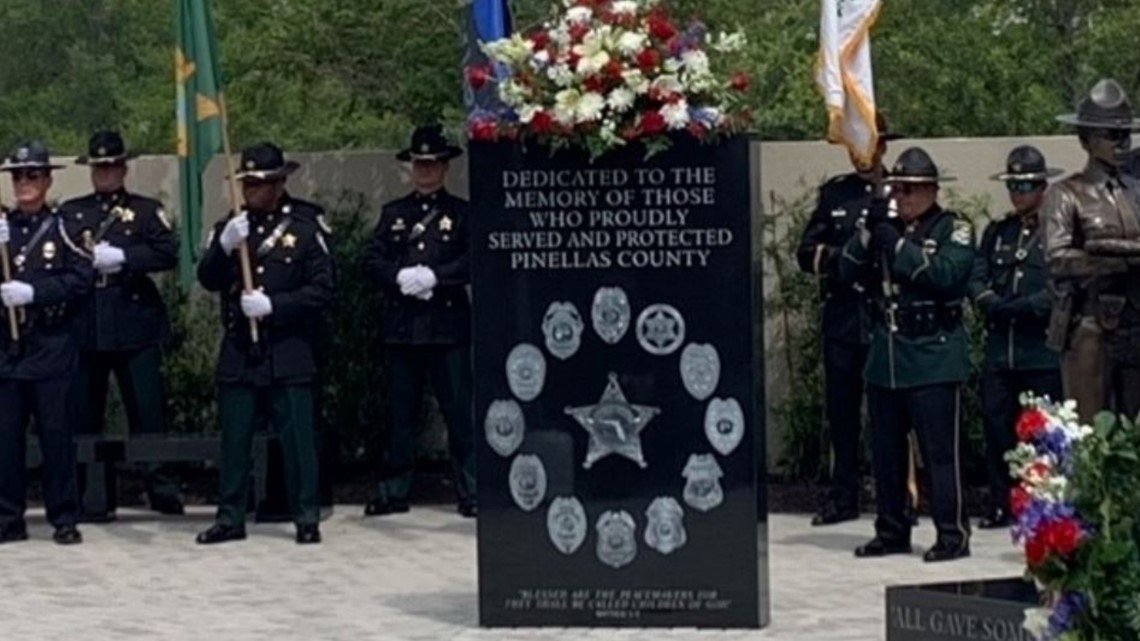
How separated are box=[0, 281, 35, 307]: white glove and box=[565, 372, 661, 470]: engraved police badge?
169 inches

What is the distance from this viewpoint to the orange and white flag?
40.2 feet

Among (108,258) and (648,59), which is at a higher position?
(648,59)

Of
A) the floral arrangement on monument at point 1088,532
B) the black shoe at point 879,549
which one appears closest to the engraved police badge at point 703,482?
the black shoe at point 879,549

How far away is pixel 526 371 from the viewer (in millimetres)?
11141

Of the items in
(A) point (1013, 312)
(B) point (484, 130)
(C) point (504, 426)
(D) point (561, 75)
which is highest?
(D) point (561, 75)

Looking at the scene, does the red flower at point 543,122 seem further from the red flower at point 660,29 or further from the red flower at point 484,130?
the red flower at point 660,29

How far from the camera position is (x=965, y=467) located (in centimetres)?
1462

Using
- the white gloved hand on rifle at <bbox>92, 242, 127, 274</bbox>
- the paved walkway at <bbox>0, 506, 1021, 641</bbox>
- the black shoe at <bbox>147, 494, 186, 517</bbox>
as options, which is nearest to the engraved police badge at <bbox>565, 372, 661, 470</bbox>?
the paved walkway at <bbox>0, 506, 1021, 641</bbox>

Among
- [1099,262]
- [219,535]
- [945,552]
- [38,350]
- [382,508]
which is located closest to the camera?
[1099,262]

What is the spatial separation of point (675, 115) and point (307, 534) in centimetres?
433

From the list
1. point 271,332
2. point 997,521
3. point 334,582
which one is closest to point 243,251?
point 271,332

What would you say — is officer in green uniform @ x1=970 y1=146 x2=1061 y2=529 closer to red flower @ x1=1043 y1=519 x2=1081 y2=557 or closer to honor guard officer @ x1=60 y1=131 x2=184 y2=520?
honor guard officer @ x1=60 y1=131 x2=184 y2=520

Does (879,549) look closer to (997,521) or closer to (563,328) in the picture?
(997,521)

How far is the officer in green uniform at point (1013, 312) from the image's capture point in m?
13.7
